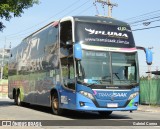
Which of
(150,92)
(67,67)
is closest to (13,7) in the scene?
(67,67)

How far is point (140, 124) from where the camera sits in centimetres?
1366

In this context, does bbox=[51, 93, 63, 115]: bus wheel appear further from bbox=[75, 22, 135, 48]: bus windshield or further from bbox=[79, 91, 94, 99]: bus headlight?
bbox=[75, 22, 135, 48]: bus windshield

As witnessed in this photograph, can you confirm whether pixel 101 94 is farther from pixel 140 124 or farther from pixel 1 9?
pixel 1 9

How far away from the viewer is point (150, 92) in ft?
99.7

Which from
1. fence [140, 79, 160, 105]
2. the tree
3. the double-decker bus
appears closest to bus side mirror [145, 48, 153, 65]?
the double-decker bus

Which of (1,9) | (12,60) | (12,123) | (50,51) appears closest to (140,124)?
(12,123)

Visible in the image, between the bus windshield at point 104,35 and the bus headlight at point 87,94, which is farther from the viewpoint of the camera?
the bus windshield at point 104,35

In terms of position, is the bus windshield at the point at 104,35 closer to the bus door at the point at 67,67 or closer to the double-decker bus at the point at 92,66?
the double-decker bus at the point at 92,66

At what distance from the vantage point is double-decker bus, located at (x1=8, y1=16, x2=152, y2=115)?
15086 millimetres

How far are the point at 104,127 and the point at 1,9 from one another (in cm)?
752

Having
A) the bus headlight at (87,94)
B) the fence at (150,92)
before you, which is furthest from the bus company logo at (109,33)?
the fence at (150,92)

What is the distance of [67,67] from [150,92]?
15778 millimetres

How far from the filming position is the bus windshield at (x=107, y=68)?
1514cm

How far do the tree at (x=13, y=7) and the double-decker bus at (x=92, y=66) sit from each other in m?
1.65
